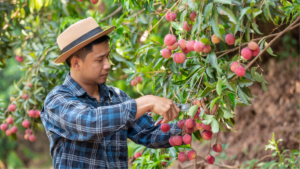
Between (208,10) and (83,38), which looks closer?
(208,10)

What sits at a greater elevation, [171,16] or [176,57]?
[171,16]

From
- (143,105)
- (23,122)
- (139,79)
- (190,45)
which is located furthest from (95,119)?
(23,122)

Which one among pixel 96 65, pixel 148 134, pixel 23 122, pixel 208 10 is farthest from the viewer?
pixel 23 122

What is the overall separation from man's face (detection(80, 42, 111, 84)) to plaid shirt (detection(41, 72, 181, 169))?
3.5 inches

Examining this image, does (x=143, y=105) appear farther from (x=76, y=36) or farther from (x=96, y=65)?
(x=76, y=36)

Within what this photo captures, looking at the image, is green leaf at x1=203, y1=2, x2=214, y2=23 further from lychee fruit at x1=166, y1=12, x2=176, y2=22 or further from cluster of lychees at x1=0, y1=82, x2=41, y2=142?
cluster of lychees at x1=0, y1=82, x2=41, y2=142

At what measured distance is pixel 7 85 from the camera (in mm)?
6445

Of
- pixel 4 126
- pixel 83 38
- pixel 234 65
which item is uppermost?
pixel 83 38

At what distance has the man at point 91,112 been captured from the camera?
1.23 m

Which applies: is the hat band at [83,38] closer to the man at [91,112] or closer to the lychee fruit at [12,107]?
the man at [91,112]

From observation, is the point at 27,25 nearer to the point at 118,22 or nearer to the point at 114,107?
the point at 118,22

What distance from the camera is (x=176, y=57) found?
132 cm

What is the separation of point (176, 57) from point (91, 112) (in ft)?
1.43

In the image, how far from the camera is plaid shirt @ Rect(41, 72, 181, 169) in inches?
48.2
